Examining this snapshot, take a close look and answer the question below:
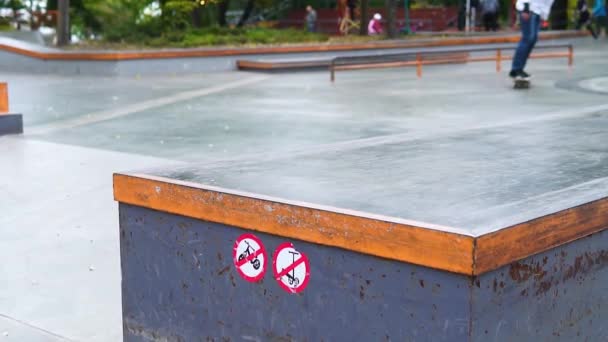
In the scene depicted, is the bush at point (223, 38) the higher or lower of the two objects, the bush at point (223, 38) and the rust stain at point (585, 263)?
the higher

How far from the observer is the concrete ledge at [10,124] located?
1116 cm

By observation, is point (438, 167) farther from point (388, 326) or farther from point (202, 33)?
point (202, 33)

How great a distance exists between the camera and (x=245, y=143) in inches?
403

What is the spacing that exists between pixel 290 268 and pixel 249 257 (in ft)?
0.73

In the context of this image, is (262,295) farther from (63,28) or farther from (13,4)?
(13,4)

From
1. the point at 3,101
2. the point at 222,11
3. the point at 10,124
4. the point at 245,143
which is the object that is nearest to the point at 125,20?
the point at 222,11

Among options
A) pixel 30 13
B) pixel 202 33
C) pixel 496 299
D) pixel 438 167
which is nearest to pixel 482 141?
pixel 438 167

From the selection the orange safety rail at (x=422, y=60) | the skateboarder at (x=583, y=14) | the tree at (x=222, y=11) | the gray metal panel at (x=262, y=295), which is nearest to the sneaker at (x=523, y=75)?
the orange safety rail at (x=422, y=60)

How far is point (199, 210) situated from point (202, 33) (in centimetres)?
2200

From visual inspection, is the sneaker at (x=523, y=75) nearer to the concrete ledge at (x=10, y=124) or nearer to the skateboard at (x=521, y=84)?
the skateboard at (x=521, y=84)

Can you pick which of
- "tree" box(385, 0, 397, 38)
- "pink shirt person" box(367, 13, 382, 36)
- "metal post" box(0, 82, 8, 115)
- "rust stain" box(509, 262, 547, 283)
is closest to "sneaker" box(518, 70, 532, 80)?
"metal post" box(0, 82, 8, 115)

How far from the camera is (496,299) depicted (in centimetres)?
313

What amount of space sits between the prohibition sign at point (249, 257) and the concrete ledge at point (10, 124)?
8198 millimetres

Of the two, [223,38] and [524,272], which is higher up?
[223,38]
